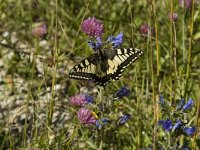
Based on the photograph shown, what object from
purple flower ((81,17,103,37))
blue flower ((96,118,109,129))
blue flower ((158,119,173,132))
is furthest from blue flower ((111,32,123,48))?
blue flower ((158,119,173,132))

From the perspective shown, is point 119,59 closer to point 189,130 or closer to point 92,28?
point 92,28

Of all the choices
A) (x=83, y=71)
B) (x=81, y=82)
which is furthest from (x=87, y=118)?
(x=81, y=82)

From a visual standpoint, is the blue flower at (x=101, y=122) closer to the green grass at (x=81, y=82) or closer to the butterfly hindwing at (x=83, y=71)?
the green grass at (x=81, y=82)

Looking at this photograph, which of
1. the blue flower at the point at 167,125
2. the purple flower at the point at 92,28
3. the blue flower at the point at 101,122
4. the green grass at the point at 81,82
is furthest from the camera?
the purple flower at the point at 92,28

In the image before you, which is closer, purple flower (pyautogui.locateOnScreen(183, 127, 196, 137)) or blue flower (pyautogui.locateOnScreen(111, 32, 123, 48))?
purple flower (pyautogui.locateOnScreen(183, 127, 196, 137))

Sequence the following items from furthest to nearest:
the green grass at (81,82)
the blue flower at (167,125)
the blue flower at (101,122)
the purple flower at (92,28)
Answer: the purple flower at (92,28) < the green grass at (81,82) < the blue flower at (101,122) < the blue flower at (167,125)

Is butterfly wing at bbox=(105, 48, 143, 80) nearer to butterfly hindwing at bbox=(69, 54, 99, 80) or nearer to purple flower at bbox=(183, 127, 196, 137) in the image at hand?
butterfly hindwing at bbox=(69, 54, 99, 80)

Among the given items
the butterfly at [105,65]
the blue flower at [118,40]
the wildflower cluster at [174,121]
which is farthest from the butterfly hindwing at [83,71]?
the wildflower cluster at [174,121]

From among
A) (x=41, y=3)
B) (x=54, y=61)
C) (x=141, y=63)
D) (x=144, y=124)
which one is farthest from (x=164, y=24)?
(x=54, y=61)
